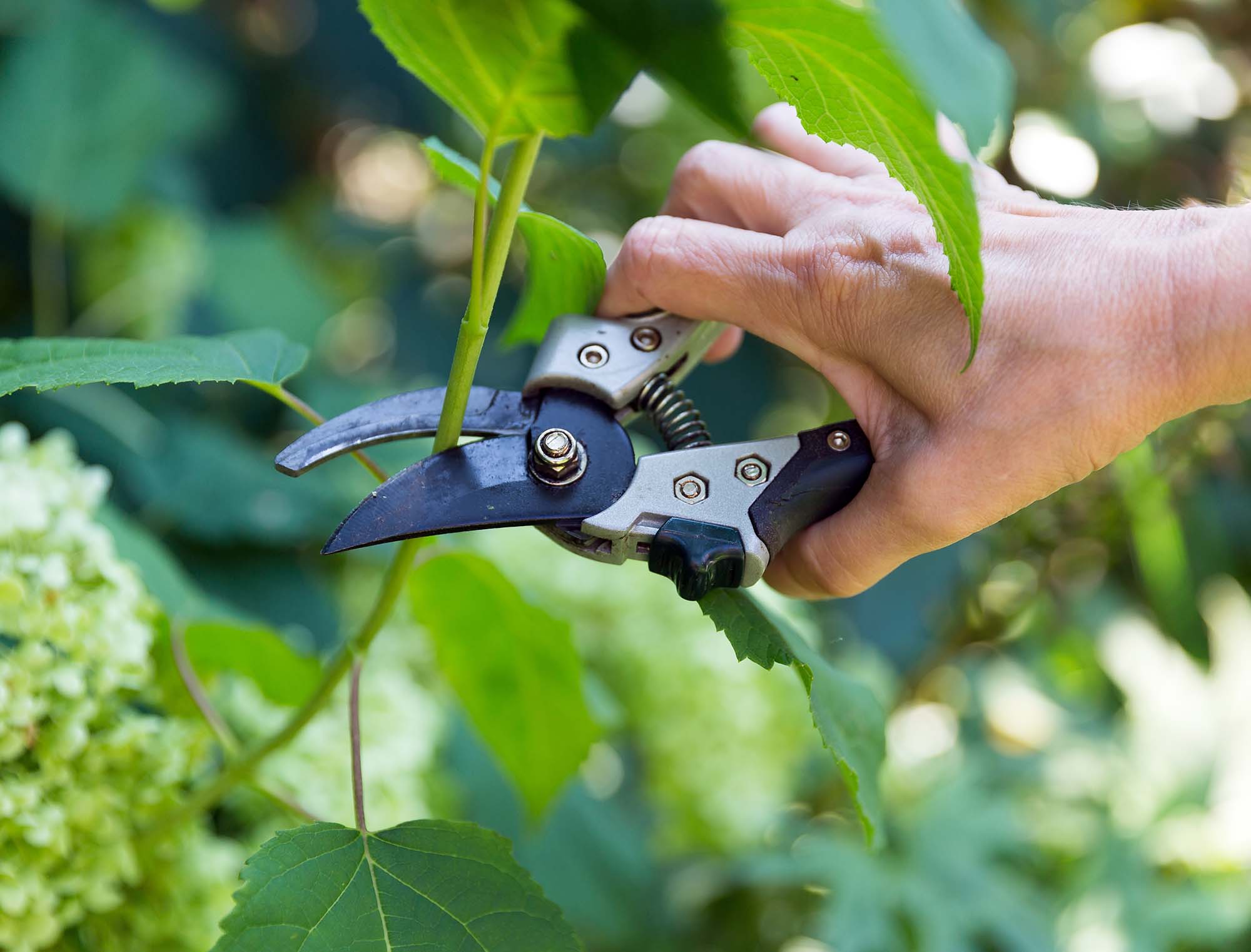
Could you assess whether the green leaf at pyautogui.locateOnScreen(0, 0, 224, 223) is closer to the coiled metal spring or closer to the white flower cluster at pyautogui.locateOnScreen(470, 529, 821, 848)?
the white flower cluster at pyautogui.locateOnScreen(470, 529, 821, 848)

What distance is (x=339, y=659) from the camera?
1.57ft

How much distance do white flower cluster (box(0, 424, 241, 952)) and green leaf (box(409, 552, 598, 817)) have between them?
0.46ft

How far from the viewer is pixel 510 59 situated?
31 cm

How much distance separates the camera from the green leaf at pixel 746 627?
1.27 feet

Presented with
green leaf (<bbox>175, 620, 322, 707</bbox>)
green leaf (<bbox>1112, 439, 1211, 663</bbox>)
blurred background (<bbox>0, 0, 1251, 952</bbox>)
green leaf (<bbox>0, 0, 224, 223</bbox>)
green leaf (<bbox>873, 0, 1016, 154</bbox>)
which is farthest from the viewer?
green leaf (<bbox>1112, 439, 1211, 663</bbox>)

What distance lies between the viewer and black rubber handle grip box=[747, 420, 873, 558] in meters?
0.43

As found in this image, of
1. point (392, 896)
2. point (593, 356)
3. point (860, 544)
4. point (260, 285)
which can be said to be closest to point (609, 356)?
point (593, 356)

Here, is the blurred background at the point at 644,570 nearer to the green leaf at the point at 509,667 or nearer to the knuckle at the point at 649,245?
the green leaf at the point at 509,667

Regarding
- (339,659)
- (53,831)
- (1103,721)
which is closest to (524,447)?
(339,659)

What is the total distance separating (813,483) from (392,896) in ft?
0.75

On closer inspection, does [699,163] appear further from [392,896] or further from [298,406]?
[392,896]

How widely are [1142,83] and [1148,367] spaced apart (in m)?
1.16

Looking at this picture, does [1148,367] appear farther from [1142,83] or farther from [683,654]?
Answer: [1142,83]

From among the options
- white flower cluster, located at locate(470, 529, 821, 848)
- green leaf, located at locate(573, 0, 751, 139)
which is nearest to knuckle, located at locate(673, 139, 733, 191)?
green leaf, located at locate(573, 0, 751, 139)
